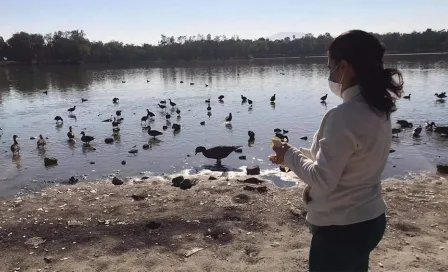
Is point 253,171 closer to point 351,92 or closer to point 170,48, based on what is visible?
point 351,92

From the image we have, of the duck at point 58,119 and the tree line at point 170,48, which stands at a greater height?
the tree line at point 170,48

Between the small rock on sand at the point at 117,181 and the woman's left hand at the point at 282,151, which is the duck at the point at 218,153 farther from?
the woman's left hand at the point at 282,151

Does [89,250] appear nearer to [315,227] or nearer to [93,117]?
[315,227]

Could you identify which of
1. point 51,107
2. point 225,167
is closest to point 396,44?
point 51,107

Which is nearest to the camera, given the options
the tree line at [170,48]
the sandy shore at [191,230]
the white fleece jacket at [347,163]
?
the white fleece jacket at [347,163]

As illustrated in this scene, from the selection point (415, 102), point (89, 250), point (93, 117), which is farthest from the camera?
point (415, 102)

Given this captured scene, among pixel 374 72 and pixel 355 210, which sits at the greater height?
pixel 374 72

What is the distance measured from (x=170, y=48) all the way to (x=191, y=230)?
129 metres

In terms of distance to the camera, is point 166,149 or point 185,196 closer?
point 185,196

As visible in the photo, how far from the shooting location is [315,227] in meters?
2.75

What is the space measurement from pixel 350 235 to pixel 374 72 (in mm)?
1073

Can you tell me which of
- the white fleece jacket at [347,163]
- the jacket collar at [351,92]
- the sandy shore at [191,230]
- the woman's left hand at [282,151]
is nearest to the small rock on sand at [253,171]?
the sandy shore at [191,230]

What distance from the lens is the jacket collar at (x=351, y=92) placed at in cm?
253

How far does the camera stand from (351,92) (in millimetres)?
2551
